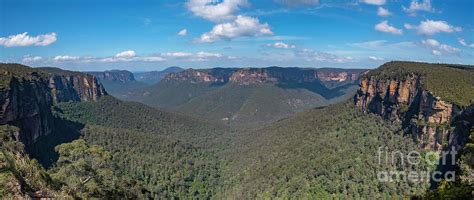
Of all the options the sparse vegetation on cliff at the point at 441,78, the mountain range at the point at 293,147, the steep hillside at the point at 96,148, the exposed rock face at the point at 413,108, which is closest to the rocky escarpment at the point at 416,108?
the exposed rock face at the point at 413,108

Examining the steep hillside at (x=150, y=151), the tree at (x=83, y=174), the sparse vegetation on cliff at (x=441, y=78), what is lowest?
the steep hillside at (x=150, y=151)

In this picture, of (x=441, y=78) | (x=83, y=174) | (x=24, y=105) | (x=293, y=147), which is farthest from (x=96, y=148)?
(x=441, y=78)

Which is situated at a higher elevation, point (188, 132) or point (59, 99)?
point (59, 99)

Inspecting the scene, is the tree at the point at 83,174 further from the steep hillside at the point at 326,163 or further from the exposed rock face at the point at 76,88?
the exposed rock face at the point at 76,88

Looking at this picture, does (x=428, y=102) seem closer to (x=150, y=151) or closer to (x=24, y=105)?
(x=150, y=151)

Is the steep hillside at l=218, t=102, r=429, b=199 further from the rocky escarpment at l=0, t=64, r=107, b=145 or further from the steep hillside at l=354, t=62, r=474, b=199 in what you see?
the rocky escarpment at l=0, t=64, r=107, b=145

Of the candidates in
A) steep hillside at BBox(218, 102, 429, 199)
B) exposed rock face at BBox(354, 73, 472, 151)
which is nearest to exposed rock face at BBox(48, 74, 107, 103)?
steep hillside at BBox(218, 102, 429, 199)

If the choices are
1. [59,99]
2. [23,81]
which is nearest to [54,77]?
[59,99]

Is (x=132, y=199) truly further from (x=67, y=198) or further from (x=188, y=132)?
(x=188, y=132)
